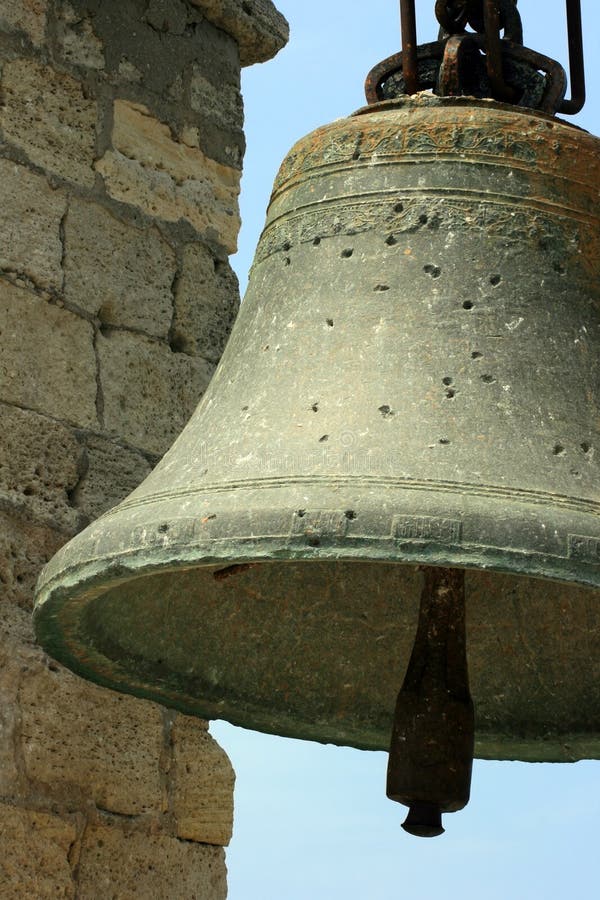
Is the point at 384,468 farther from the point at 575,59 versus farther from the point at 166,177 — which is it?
the point at 166,177

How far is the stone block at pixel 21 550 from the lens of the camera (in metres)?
2.70

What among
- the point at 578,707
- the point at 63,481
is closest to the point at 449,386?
the point at 578,707

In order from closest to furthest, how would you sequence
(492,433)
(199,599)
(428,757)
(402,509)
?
(402,509)
(492,433)
(428,757)
(199,599)

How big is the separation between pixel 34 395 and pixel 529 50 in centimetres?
98

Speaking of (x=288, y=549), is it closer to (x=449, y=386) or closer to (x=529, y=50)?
(x=449, y=386)

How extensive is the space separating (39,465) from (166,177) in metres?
0.66

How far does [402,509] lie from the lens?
1869 millimetres

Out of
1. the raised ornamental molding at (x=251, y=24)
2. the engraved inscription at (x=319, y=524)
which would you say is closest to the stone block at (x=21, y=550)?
the engraved inscription at (x=319, y=524)

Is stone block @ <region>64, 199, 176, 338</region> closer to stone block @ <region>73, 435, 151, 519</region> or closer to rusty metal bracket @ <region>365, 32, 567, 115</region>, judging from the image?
stone block @ <region>73, 435, 151, 519</region>

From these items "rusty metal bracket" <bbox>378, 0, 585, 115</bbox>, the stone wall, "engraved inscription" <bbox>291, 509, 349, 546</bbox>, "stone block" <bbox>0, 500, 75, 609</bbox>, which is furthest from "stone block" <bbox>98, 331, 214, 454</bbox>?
"engraved inscription" <bbox>291, 509, 349, 546</bbox>

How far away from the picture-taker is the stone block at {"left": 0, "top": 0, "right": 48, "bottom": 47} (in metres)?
2.98

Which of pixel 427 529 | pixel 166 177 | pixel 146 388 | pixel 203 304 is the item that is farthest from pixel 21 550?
pixel 427 529

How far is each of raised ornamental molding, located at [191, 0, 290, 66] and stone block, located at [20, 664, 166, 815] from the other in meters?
1.25

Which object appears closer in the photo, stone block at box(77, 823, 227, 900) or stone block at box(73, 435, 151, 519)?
stone block at box(77, 823, 227, 900)
